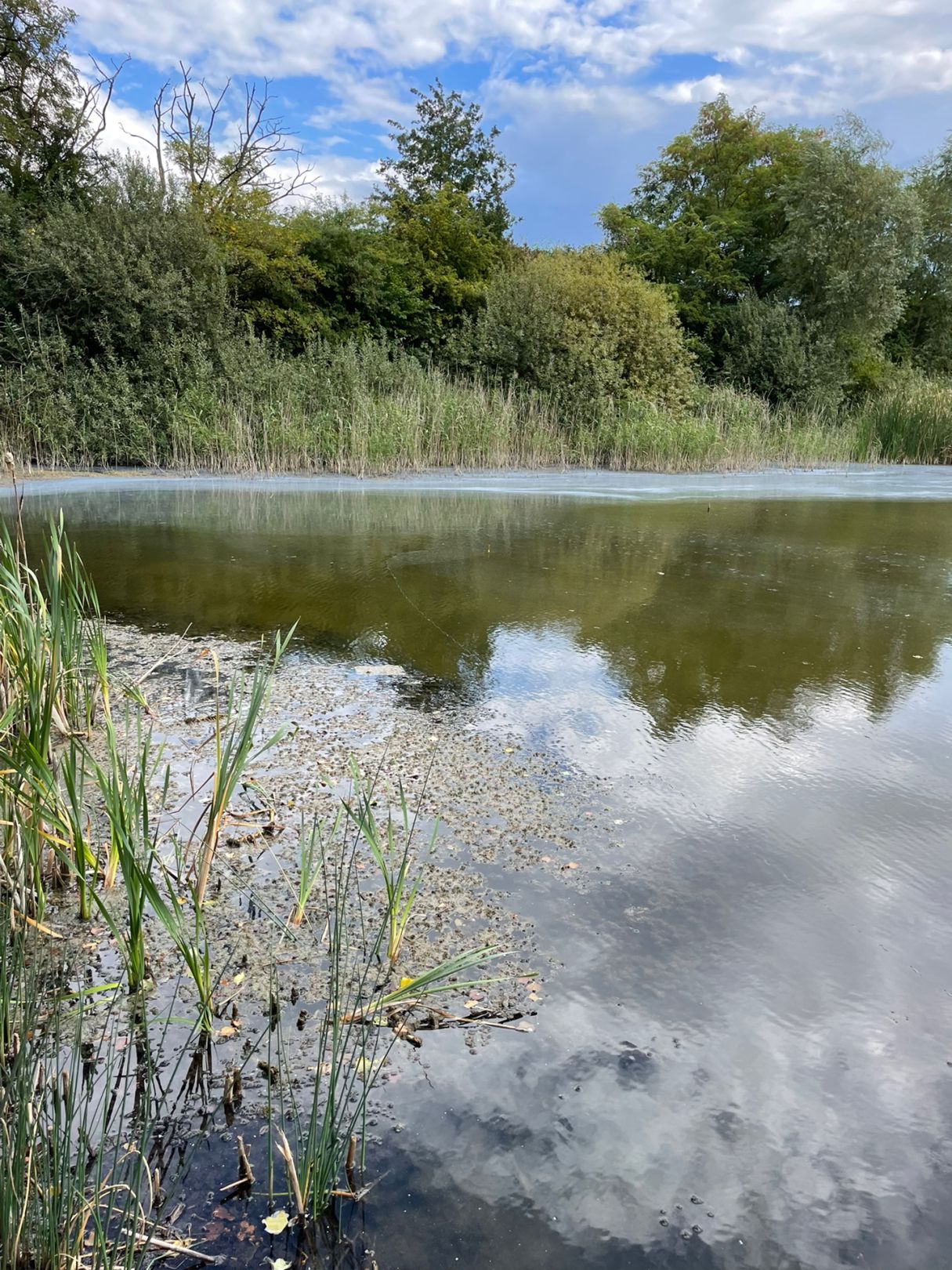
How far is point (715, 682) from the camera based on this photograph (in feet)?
12.8

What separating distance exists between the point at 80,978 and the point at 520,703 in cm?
201

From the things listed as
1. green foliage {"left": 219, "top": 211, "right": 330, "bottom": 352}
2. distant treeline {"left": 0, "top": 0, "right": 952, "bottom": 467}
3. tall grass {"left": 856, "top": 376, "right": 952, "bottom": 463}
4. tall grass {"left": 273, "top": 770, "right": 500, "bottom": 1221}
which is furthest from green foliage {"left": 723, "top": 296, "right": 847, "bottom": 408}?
tall grass {"left": 273, "top": 770, "right": 500, "bottom": 1221}

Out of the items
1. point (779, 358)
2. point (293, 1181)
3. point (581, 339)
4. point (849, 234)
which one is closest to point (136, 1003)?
point (293, 1181)

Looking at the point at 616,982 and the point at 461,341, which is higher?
the point at 461,341

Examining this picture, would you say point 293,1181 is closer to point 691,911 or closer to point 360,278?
point 691,911

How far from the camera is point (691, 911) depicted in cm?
219

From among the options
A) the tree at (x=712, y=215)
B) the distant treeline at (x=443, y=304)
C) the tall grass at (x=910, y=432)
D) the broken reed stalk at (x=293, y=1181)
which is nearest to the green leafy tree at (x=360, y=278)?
the distant treeline at (x=443, y=304)

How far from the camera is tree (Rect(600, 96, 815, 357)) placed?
23.4 metres

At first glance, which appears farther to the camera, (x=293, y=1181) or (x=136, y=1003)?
(x=136, y=1003)

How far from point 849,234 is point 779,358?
3.84 m

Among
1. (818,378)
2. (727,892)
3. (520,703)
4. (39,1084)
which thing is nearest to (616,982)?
(727,892)

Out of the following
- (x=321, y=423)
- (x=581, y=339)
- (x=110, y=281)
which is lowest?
(x=321, y=423)

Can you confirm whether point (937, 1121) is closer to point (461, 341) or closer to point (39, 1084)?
point (39, 1084)

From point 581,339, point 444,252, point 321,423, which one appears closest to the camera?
point 321,423
